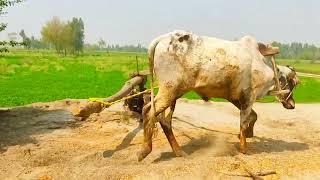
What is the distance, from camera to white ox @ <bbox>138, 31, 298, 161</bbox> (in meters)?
8.80

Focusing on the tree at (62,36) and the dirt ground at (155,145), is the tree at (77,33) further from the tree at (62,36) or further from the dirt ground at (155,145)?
the dirt ground at (155,145)

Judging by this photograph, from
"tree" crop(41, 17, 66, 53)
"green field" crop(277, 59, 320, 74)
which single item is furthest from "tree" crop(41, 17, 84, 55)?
"green field" crop(277, 59, 320, 74)

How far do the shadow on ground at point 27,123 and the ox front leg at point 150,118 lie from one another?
330 cm

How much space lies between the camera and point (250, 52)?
9445 mm

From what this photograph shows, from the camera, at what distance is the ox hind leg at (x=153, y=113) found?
8.88 m

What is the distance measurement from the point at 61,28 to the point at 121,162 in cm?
10001

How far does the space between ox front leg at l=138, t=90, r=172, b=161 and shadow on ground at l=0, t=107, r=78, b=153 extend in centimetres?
330

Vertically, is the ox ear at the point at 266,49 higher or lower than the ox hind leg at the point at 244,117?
higher

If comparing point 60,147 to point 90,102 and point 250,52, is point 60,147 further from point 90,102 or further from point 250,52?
point 250,52

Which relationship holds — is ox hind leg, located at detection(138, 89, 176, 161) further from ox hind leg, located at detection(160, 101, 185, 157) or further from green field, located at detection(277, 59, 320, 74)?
green field, located at detection(277, 59, 320, 74)

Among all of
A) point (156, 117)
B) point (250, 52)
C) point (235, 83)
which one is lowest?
point (156, 117)

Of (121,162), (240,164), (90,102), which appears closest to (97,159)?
(121,162)

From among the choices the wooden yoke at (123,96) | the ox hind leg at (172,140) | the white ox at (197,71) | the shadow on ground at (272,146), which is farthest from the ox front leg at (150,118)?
the shadow on ground at (272,146)

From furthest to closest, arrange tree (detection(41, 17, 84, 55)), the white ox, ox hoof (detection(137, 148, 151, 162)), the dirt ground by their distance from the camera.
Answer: tree (detection(41, 17, 84, 55)), ox hoof (detection(137, 148, 151, 162)), the white ox, the dirt ground
